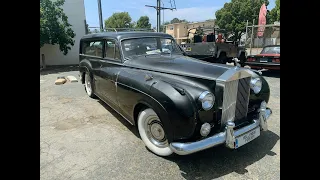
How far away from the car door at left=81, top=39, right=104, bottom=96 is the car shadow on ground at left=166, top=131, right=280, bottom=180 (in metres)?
2.79

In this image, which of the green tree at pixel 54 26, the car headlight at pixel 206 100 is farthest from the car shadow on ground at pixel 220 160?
the green tree at pixel 54 26

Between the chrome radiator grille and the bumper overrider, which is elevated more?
the chrome radiator grille

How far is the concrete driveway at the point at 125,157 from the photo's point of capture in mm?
2746

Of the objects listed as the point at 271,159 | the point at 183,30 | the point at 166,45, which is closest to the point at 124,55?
the point at 166,45

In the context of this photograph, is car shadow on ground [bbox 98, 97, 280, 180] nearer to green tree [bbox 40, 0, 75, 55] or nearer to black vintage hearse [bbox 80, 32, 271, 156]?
black vintage hearse [bbox 80, 32, 271, 156]

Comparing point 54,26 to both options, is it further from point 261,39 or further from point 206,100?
point 261,39

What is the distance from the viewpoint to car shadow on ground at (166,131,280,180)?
9.05 feet

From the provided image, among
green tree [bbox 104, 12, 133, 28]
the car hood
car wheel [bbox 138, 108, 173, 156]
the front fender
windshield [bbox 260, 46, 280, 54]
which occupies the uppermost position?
green tree [bbox 104, 12, 133, 28]

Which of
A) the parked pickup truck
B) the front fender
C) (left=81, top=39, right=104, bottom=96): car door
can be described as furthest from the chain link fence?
the front fender

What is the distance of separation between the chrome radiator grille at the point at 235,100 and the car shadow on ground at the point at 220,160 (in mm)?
494

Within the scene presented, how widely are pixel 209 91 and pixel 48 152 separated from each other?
2.43m

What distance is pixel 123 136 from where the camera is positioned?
3773 mm
